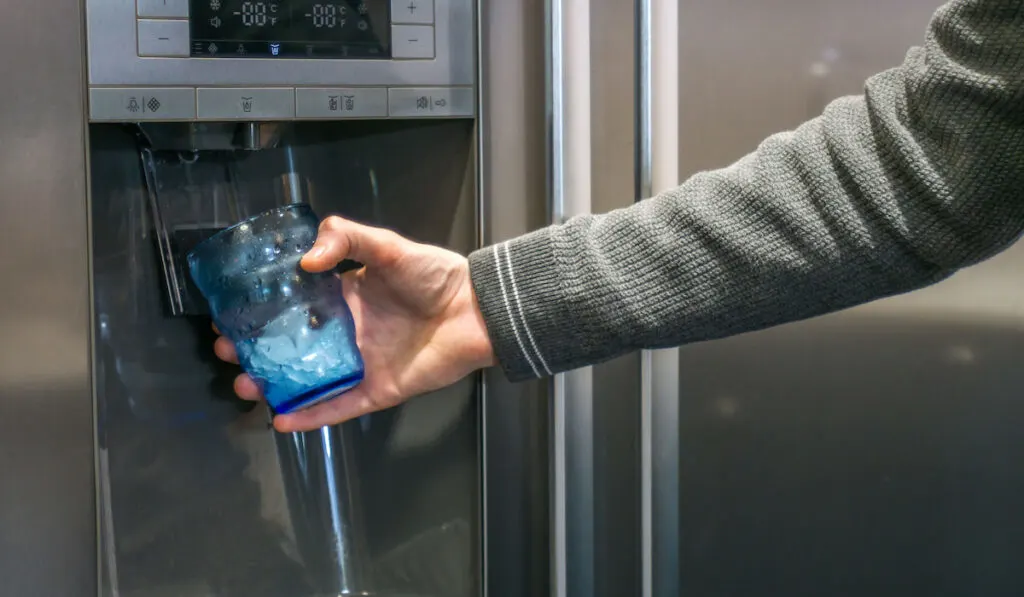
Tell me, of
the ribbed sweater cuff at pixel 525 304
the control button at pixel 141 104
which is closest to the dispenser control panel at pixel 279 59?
the control button at pixel 141 104

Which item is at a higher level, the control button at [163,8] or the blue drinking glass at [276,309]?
the control button at [163,8]

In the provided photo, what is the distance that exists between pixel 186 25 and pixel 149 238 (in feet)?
0.54

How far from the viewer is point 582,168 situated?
33.5 inches

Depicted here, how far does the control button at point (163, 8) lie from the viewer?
73 cm

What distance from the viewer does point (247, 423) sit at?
0.85m

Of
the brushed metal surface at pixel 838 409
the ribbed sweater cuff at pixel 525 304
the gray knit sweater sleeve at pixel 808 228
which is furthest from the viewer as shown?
the brushed metal surface at pixel 838 409

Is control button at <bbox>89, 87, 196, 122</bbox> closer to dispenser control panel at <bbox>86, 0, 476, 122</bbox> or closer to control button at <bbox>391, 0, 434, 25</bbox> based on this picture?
dispenser control panel at <bbox>86, 0, 476, 122</bbox>

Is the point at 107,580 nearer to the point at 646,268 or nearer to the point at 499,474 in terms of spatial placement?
the point at 499,474

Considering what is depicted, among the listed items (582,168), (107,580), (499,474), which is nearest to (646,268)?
(582,168)

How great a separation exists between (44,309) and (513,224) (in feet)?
1.19

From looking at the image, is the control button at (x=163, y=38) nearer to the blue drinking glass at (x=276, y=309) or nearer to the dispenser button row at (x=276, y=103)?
the dispenser button row at (x=276, y=103)

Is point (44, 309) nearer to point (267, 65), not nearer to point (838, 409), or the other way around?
point (267, 65)

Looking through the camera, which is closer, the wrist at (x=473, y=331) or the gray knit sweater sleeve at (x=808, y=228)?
the gray knit sweater sleeve at (x=808, y=228)

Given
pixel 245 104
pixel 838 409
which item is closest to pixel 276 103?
pixel 245 104
